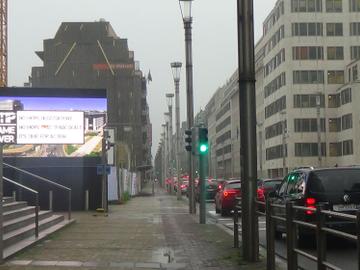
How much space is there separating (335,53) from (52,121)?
246ft

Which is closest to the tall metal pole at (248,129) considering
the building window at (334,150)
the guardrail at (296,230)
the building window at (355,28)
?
the guardrail at (296,230)

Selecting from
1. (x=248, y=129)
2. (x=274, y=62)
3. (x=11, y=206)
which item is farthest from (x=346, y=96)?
(x=248, y=129)

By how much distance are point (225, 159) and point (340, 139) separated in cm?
7276

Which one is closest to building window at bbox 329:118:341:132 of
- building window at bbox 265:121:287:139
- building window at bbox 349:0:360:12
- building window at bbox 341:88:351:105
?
building window at bbox 341:88:351:105

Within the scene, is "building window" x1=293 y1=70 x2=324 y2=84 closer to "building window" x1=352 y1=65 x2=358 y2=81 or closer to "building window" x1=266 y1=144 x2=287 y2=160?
"building window" x1=352 y1=65 x2=358 y2=81

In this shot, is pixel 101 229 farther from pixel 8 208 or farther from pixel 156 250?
pixel 156 250

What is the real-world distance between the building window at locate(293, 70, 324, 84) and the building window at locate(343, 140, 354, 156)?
35.0 feet

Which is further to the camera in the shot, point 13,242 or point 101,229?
point 101,229

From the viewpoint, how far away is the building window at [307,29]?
96438 mm

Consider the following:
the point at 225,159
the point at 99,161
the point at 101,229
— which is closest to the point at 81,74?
the point at 225,159

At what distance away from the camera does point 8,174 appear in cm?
2716

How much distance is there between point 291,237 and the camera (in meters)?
8.17

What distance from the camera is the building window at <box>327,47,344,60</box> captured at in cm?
9738

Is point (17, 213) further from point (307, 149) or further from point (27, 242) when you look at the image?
point (307, 149)
